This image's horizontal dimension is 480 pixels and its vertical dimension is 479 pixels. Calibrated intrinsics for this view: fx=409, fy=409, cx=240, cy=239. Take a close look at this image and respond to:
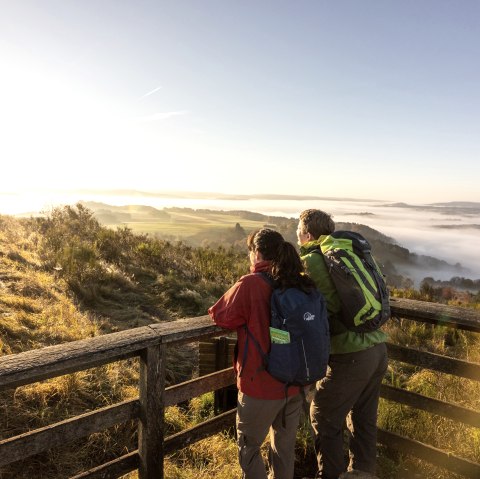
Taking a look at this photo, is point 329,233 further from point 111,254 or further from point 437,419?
point 111,254

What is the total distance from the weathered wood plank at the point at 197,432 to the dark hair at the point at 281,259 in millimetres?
1368

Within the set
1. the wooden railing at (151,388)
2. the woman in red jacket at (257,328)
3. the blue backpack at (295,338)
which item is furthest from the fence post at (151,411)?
the blue backpack at (295,338)

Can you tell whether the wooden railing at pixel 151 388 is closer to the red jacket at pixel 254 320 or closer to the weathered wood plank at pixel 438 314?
the weathered wood plank at pixel 438 314

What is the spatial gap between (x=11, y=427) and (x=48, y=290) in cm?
461

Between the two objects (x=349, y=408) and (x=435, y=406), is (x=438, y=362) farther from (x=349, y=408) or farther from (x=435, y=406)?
(x=349, y=408)

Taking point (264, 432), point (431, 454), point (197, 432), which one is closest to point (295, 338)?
point (264, 432)

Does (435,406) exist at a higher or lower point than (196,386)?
lower

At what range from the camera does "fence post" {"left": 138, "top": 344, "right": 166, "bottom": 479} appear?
8.11ft

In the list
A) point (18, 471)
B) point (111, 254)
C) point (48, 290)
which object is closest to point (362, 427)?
point (18, 471)

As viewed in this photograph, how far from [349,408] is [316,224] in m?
1.28

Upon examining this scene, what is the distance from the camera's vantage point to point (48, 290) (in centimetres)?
809

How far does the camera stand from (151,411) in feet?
8.37

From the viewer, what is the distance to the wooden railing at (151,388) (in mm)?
2066

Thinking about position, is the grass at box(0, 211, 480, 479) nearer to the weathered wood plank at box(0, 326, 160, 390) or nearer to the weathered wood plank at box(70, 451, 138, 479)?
the weathered wood plank at box(70, 451, 138, 479)
